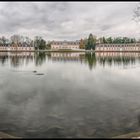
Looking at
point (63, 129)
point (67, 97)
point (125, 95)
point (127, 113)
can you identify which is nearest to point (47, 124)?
point (63, 129)

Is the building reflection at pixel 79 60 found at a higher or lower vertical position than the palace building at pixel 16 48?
lower

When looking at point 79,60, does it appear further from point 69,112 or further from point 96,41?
point 96,41

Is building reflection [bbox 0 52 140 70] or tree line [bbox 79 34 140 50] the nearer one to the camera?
building reflection [bbox 0 52 140 70]

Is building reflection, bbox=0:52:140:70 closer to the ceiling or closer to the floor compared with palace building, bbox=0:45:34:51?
closer to the floor

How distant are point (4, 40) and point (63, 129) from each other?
151 meters

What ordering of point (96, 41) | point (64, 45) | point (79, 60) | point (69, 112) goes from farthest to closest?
point (64, 45), point (96, 41), point (79, 60), point (69, 112)

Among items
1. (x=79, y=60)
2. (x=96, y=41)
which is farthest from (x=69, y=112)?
(x=96, y=41)

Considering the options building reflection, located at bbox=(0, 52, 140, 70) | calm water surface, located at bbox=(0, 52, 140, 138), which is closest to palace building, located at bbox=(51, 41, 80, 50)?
building reflection, located at bbox=(0, 52, 140, 70)

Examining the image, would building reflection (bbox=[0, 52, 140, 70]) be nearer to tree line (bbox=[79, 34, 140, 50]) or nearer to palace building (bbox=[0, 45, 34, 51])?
tree line (bbox=[79, 34, 140, 50])

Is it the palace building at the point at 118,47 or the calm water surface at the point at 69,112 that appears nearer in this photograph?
the calm water surface at the point at 69,112

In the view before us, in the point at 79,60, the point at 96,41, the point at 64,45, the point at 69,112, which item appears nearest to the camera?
the point at 69,112

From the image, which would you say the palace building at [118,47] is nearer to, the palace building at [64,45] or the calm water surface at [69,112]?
the palace building at [64,45]

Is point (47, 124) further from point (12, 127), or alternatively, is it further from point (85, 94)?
point (85, 94)

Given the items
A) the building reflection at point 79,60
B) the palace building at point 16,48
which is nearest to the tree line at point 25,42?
the palace building at point 16,48
